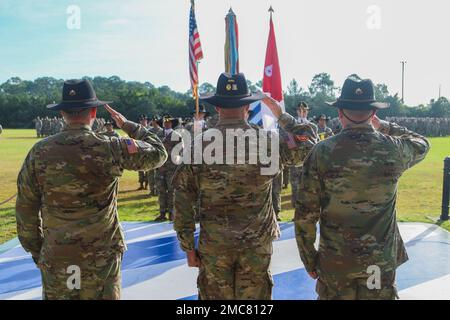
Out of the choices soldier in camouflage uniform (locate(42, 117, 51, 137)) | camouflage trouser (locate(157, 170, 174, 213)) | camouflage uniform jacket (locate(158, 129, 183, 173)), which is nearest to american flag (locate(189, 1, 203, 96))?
camouflage uniform jacket (locate(158, 129, 183, 173))

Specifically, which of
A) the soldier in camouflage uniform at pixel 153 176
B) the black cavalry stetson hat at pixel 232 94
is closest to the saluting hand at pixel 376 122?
the black cavalry stetson hat at pixel 232 94

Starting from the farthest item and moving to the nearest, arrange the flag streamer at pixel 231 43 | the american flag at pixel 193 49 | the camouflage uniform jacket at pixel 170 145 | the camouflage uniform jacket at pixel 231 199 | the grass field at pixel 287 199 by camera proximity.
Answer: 1. the camouflage uniform jacket at pixel 170 145
2. the american flag at pixel 193 49
3. the grass field at pixel 287 199
4. the flag streamer at pixel 231 43
5. the camouflage uniform jacket at pixel 231 199

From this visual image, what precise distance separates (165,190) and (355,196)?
21.3 feet

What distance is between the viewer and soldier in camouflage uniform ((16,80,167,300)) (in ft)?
10.2

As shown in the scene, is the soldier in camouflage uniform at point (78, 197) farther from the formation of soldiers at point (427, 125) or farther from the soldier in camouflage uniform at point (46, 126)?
the formation of soldiers at point (427, 125)

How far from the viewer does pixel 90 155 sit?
3105 millimetres

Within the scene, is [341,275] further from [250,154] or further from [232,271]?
[250,154]

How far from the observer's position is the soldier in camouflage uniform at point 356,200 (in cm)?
293

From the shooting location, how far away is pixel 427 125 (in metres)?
42.9

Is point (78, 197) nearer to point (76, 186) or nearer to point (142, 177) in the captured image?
point (76, 186)

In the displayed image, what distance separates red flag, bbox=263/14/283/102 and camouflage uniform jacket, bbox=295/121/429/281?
474 cm
